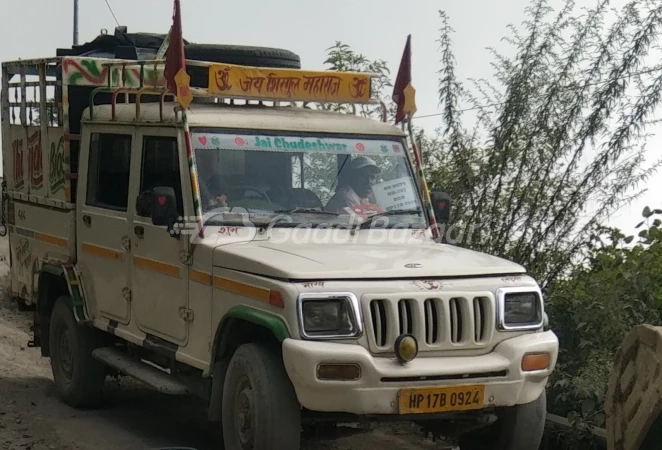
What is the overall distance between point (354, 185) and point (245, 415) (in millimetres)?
1813

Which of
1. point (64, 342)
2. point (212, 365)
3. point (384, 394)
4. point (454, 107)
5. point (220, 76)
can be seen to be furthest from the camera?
point (454, 107)

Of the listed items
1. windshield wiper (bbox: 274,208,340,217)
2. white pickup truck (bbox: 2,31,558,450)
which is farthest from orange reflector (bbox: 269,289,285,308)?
windshield wiper (bbox: 274,208,340,217)

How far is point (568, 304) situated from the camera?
7.73 metres

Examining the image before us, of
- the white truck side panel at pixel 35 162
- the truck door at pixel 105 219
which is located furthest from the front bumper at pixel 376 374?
the white truck side panel at pixel 35 162

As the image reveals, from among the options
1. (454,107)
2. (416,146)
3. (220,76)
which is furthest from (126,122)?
(454,107)

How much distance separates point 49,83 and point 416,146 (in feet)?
10.6

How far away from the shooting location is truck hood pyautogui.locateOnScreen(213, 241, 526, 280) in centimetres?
565

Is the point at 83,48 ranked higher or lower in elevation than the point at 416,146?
higher

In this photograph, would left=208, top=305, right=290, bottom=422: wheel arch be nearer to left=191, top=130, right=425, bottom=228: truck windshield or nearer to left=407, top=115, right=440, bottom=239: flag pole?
left=191, top=130, right=425, bottom=228: truck windshield

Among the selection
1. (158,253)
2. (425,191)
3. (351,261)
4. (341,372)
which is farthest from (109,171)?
(341,372)

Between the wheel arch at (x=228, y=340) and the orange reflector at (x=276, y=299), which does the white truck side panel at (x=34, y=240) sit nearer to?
the wheel arch at (x=228, y=340)

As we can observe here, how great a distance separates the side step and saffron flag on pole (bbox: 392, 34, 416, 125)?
238 cm

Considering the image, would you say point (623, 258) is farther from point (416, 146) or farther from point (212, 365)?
point (212, 365)

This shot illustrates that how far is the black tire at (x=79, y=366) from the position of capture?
8.26 metres
